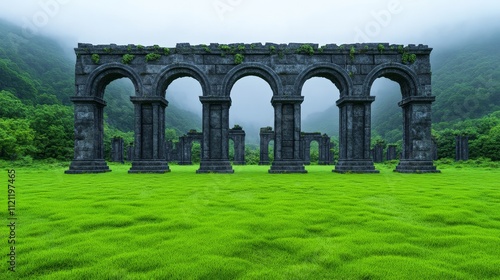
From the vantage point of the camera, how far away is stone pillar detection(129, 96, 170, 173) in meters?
14.0

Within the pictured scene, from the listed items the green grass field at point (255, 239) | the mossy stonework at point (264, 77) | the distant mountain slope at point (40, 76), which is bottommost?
the green grass field at point (255, 239)

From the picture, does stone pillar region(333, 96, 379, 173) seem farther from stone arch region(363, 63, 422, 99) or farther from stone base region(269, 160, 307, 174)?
stone base region(269, 160, 307, 174)

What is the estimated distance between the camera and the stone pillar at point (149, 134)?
14000 mm

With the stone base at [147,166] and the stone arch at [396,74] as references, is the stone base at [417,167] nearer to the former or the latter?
the stone arch at [396,74]

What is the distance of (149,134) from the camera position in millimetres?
14430

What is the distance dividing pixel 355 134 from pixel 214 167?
7277mm

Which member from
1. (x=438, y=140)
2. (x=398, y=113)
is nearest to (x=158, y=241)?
(x=438, y=140)

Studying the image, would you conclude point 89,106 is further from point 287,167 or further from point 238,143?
point 238,143

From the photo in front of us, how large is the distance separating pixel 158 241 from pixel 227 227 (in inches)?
34.5

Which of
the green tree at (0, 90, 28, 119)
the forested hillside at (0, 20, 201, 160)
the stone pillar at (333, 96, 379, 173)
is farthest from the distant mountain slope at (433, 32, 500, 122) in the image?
the green tree at (0, 90, 28, 119)

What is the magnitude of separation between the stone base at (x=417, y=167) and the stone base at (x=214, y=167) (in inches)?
335

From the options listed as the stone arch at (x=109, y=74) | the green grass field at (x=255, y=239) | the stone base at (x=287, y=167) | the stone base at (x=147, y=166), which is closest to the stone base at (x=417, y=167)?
the stone base at (x=287, y=167)

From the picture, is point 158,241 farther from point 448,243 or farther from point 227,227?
point 448,243

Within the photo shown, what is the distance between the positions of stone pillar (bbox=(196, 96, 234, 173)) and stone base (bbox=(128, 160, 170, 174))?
6.88ft
